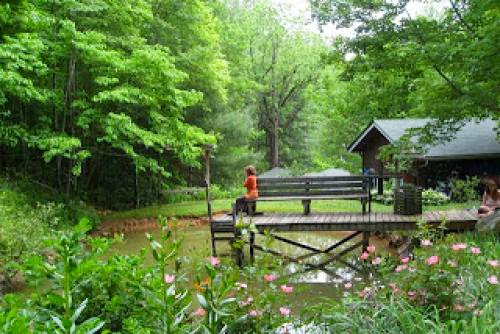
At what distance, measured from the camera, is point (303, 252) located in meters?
12.5

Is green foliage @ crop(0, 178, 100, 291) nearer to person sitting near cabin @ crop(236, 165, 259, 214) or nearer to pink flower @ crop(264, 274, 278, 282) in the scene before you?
pink flower @ crop(264, 274, 278, 282)

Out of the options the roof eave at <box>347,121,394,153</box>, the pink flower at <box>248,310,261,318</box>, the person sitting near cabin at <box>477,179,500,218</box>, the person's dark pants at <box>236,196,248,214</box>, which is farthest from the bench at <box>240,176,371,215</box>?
the roof eave at <box>347,121,394,153</box>

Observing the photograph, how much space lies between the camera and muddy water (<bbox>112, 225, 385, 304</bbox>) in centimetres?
817

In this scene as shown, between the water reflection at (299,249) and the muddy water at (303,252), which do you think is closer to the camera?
the muddy water at (303,252)

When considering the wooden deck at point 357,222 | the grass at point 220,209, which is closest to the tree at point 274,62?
the grass at point 220,209

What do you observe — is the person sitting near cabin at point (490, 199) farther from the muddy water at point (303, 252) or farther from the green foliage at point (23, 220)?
the green foliage at point (23, 220)

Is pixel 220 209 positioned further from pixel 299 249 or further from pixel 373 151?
pixel 373 151

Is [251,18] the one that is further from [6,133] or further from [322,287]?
[322,287]

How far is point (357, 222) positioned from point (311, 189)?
2.33m

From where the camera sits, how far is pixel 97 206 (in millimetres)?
19906

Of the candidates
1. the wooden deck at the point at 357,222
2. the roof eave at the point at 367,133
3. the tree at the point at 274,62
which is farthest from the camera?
the tree at the point at 274,62

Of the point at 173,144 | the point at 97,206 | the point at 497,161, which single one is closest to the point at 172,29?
the point at 173,144

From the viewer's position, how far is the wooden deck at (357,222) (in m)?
9.27

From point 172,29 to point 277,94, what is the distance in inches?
770
